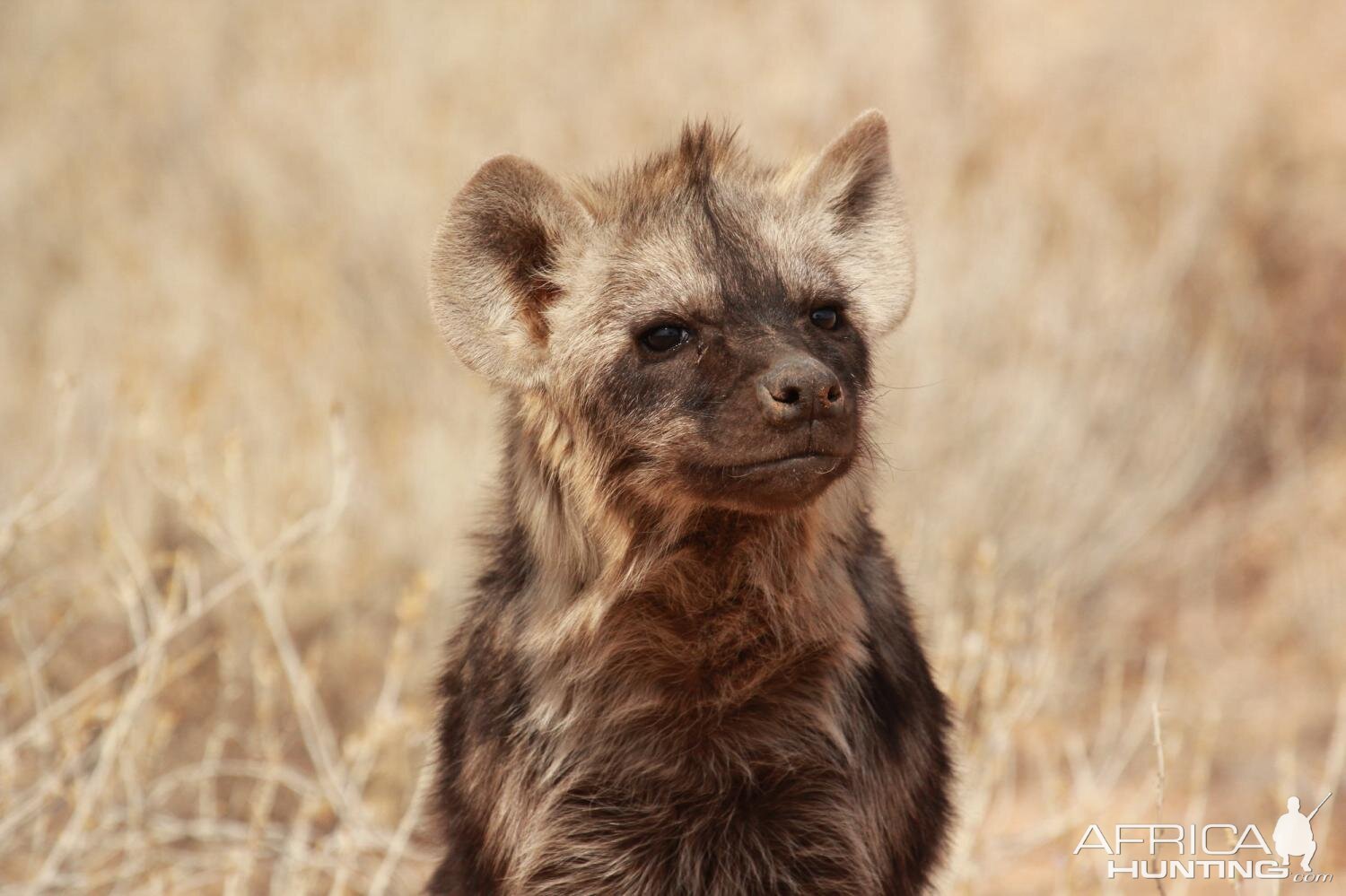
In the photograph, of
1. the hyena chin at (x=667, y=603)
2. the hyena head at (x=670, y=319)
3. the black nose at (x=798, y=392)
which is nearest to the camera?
the black nose at (x=798, y=392)

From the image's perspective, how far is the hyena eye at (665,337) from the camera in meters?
3.03

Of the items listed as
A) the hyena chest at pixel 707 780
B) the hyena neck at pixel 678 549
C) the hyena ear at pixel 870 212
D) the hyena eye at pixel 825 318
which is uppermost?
the hyena ear at pixel 870 212

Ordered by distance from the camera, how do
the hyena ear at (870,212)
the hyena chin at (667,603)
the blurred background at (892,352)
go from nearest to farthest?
the hyena chin at (667,603) → the hyena ear at (870,212) → the blurred background at (892,352)

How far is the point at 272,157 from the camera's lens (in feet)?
34.5

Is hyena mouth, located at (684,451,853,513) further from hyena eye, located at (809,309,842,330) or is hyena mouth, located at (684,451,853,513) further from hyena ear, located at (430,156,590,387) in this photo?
hyena ear, located at (430,156,590,387)

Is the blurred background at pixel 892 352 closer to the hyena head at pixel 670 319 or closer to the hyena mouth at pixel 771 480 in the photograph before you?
the hyena head at pixel 670 319

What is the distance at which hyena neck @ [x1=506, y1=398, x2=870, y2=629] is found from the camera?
302 cm

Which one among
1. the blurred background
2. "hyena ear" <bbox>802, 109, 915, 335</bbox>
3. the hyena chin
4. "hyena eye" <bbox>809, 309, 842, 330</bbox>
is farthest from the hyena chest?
the blurred background

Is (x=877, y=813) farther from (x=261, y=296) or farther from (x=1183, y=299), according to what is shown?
(x=261, y=296)

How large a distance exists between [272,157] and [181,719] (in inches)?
203

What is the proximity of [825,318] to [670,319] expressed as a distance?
1.13 feet

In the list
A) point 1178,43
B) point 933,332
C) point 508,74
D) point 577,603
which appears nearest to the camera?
point 577,603

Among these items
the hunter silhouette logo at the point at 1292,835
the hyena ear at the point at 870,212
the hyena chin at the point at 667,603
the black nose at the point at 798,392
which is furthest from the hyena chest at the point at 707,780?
the hunter silhouette logo at the point at 1292,835

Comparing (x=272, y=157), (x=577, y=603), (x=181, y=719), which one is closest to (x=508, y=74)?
(x=272, y=157)
